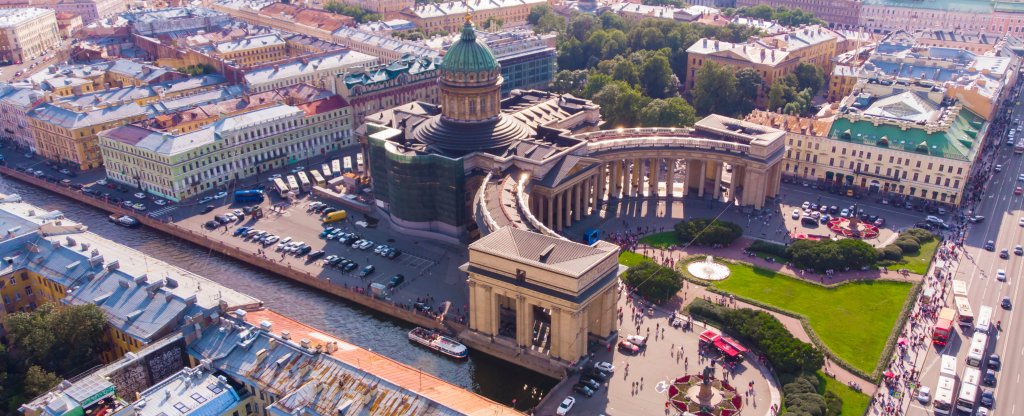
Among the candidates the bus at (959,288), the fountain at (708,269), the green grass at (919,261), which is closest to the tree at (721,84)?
the green grass at (919,261)

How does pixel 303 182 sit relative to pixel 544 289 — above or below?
below

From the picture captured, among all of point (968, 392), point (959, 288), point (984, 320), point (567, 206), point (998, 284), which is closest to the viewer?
point (968, 392)

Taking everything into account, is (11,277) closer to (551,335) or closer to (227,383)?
(227,383)

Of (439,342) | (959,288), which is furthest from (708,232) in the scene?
(439,342)

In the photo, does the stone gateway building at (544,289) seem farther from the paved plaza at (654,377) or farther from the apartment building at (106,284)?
the apartment building at (106,284)

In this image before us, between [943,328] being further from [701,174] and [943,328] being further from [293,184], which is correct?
[293,184]

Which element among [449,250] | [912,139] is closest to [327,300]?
[449,250]

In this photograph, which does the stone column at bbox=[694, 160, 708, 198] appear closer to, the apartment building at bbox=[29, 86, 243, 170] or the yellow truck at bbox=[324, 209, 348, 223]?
the yellow truck at bbox=[324, 209, 348, 223]

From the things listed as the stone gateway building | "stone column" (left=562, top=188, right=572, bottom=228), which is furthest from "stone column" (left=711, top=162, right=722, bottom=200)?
the stone gateway building
